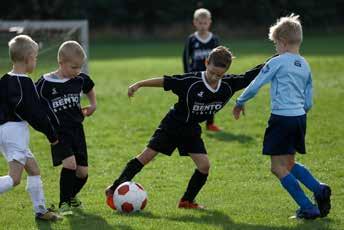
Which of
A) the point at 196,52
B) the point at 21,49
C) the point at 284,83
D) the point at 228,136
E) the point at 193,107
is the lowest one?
the point at 228,136

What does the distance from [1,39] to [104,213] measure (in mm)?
12082

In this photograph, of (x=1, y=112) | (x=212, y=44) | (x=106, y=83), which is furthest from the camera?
(x=106, y=83)

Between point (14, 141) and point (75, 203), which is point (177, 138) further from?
point (14, 141)

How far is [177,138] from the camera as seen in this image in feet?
23.1

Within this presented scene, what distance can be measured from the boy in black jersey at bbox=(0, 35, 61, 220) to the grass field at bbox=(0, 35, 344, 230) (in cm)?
60

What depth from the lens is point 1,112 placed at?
6219 mm

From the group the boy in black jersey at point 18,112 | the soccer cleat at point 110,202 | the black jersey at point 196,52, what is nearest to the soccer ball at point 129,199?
the soccer cleat at point 110,202

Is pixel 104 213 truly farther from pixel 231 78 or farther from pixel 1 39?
pixel 1 39

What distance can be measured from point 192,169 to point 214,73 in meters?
2.44

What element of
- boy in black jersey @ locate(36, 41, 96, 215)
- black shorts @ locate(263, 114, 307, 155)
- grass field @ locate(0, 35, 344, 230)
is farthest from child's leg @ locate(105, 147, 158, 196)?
black shorts @ locate(263, 114, 307, 155)

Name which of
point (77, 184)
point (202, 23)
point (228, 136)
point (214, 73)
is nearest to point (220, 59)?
point (214, 73)

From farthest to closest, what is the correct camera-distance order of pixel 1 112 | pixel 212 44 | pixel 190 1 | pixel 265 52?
pixel 190 1 → pixel 265 52 → pixel 212 44 → pixel 1 112

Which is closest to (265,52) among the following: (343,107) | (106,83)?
(106,83)

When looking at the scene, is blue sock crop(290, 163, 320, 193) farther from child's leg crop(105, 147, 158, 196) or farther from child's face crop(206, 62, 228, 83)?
Result: child's leg crop(105, 147, 158, 196)
